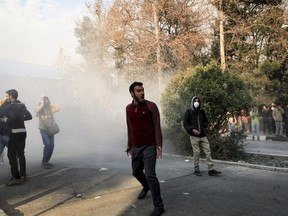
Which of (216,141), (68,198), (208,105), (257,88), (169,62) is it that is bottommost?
(68,198)

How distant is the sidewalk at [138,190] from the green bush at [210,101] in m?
1.75

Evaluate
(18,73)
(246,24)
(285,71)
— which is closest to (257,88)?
(285,71)

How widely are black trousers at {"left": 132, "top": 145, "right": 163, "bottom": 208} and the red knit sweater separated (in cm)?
9

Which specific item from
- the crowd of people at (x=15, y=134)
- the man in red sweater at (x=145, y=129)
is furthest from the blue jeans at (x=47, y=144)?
the man in red sweater at (x=145, y=129)

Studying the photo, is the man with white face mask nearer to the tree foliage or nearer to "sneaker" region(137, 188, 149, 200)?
"sneaker" region(137, 188, 149, 200)

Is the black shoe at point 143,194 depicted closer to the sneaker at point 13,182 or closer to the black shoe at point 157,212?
the black shoe at point 157,212

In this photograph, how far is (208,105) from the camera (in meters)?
9.07

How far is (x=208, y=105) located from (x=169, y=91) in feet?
5.60

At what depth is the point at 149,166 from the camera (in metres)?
4.48

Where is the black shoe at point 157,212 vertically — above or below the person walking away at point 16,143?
below

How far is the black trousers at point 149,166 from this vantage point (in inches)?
173

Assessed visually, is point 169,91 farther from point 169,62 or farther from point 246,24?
point 246,24

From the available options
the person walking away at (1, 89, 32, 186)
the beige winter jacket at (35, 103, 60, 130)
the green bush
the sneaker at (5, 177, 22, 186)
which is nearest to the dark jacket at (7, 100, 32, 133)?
the person walking away at (1, 89, 32, 186)

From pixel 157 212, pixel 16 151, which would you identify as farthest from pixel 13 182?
pixel 157 212
